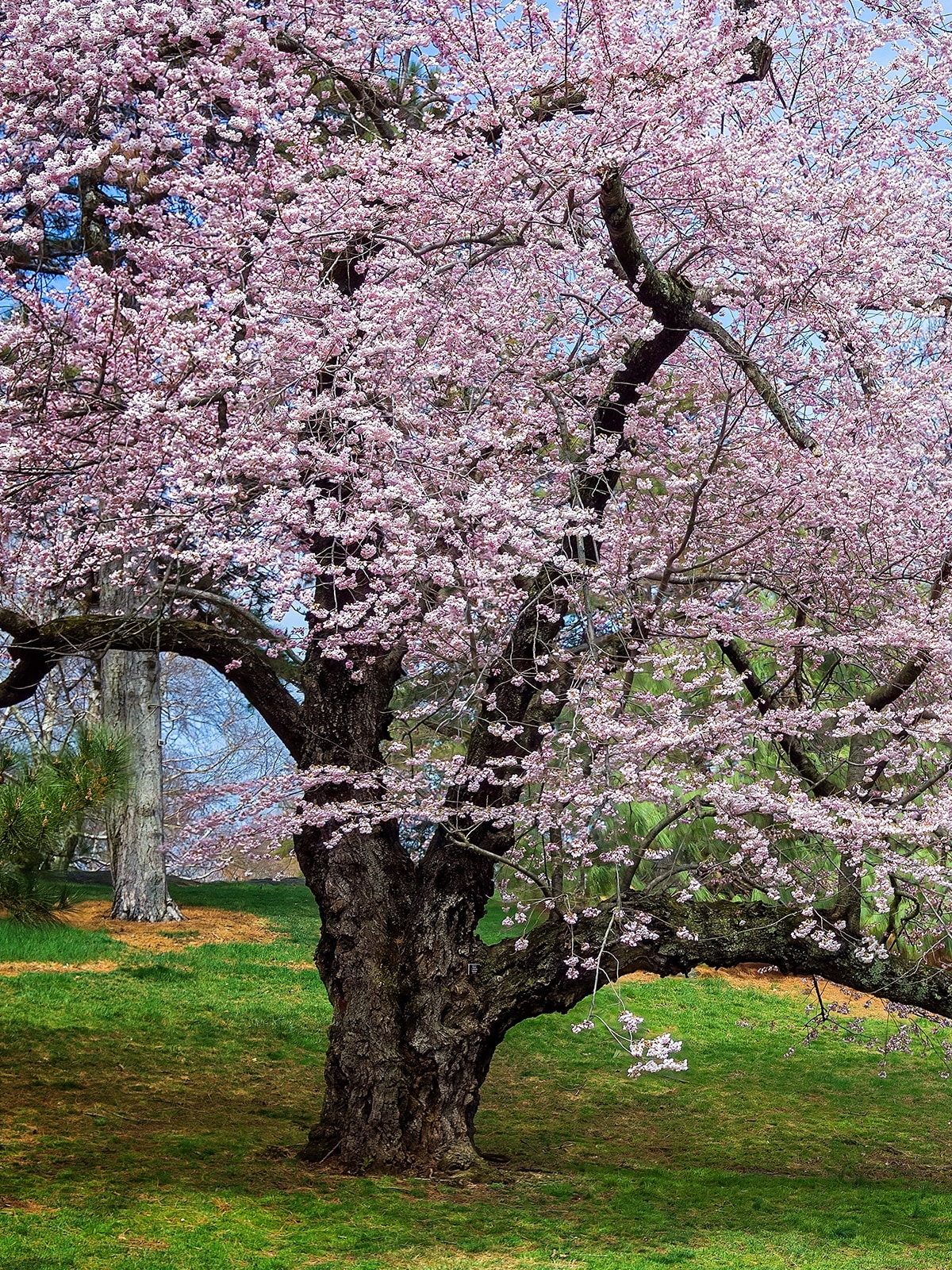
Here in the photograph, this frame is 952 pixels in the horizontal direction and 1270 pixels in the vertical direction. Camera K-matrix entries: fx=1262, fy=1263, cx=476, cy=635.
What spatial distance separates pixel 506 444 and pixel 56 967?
864cm

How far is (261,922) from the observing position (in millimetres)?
16562

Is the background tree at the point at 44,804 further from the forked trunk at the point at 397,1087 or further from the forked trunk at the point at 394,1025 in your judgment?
the forked trunk at the point at 397,1087

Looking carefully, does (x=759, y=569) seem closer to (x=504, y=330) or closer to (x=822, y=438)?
(x=822, y=438)

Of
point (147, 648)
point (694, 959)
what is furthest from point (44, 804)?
point (694, 959)

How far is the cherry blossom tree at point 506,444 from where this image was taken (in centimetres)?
603

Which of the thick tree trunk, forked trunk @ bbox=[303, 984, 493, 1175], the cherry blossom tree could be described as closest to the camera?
the cherry blossom tree

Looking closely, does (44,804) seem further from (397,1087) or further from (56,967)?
(56,967)

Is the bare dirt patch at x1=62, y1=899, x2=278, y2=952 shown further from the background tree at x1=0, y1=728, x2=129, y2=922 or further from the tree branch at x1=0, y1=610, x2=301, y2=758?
the background tree at x1=0, y1=728, x2=129, y2=922

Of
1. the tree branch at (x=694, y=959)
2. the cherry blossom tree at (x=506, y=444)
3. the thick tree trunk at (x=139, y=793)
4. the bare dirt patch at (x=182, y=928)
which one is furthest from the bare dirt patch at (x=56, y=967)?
the tree branch at (x=694, y=959)

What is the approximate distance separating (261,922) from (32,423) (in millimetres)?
10624

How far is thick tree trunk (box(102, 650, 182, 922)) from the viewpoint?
1483cm

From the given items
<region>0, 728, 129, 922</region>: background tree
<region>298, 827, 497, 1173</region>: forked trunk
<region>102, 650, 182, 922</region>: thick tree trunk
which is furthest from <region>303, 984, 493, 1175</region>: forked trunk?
<region>102, 650, 182, 922</region>: thick tree trunk

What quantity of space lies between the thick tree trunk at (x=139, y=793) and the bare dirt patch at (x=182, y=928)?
0.32 m

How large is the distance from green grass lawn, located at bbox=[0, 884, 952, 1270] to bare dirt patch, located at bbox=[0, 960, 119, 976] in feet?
0.41
